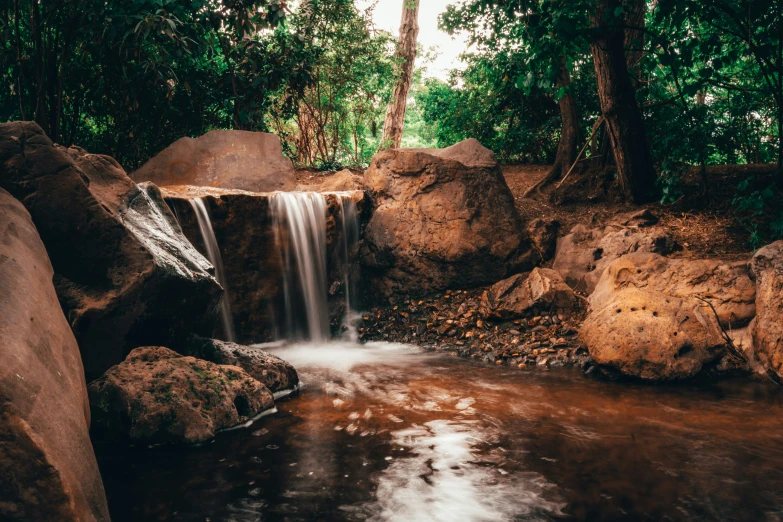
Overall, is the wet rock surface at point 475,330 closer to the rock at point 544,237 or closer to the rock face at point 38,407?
the rock at point 544,237

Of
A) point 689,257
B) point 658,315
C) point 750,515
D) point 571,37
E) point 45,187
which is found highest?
point 571,37

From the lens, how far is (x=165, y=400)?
178 inches

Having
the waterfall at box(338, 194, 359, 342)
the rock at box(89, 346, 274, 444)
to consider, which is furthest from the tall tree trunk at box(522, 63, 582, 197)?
the rock at box(89, 346, 274, 444)

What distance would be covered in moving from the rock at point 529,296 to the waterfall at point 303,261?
256cm

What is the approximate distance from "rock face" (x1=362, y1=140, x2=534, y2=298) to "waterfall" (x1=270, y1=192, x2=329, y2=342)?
85 cm

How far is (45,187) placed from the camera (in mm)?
4582

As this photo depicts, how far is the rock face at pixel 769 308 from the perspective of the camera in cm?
562

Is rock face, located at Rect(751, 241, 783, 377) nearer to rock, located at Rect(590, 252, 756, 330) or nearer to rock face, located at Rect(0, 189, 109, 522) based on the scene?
rock, located at Rect(590, 252, 756, 330)

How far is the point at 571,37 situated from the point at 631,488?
4.74 meters

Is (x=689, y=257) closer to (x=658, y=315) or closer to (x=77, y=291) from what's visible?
(x=658, y=315)

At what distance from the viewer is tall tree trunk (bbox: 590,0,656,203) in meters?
8.62

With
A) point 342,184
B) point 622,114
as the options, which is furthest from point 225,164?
point 622,114

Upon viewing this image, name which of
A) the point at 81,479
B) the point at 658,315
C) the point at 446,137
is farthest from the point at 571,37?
the point at 446,137

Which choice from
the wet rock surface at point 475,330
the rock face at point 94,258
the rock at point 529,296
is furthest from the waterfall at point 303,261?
the rock face at point 94,258
